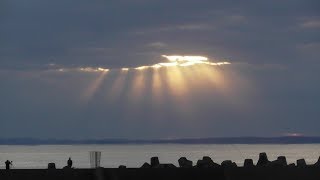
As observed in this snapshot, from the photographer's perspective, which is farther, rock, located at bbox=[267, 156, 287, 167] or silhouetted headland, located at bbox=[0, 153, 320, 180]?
rock, located at bbox=[267, 156, 287, 167]

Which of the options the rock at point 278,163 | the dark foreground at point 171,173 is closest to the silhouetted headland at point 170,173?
the dark foreground at point 171,173

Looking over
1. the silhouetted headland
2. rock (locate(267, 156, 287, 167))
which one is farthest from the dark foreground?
rock (locate(267, 156, 287, 167))

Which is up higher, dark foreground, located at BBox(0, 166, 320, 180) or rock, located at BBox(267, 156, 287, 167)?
rock, located at BBox(267, 156, 287, 167)

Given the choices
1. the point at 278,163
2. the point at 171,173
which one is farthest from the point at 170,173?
the point at 278,163

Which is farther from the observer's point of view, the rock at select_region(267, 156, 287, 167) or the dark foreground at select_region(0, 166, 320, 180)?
the rock at select_region(267, 156, 287, 167)

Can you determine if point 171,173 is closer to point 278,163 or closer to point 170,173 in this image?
point 170,173

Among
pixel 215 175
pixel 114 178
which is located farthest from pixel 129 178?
pixel 215 175

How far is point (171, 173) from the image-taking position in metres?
18.0

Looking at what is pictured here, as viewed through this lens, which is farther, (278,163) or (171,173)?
(278,163)

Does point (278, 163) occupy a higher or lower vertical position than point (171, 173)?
higher

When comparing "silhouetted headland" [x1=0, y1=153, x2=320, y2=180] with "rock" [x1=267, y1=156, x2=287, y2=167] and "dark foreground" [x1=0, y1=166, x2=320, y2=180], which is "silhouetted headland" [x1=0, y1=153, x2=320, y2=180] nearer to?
"dark foreground" [x1=0, y1=166, x2=320, y2=180]

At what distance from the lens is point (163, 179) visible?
17.9m

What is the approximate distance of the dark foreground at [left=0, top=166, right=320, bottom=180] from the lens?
17.6 m

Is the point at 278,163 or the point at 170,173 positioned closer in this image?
the point at 170,173
